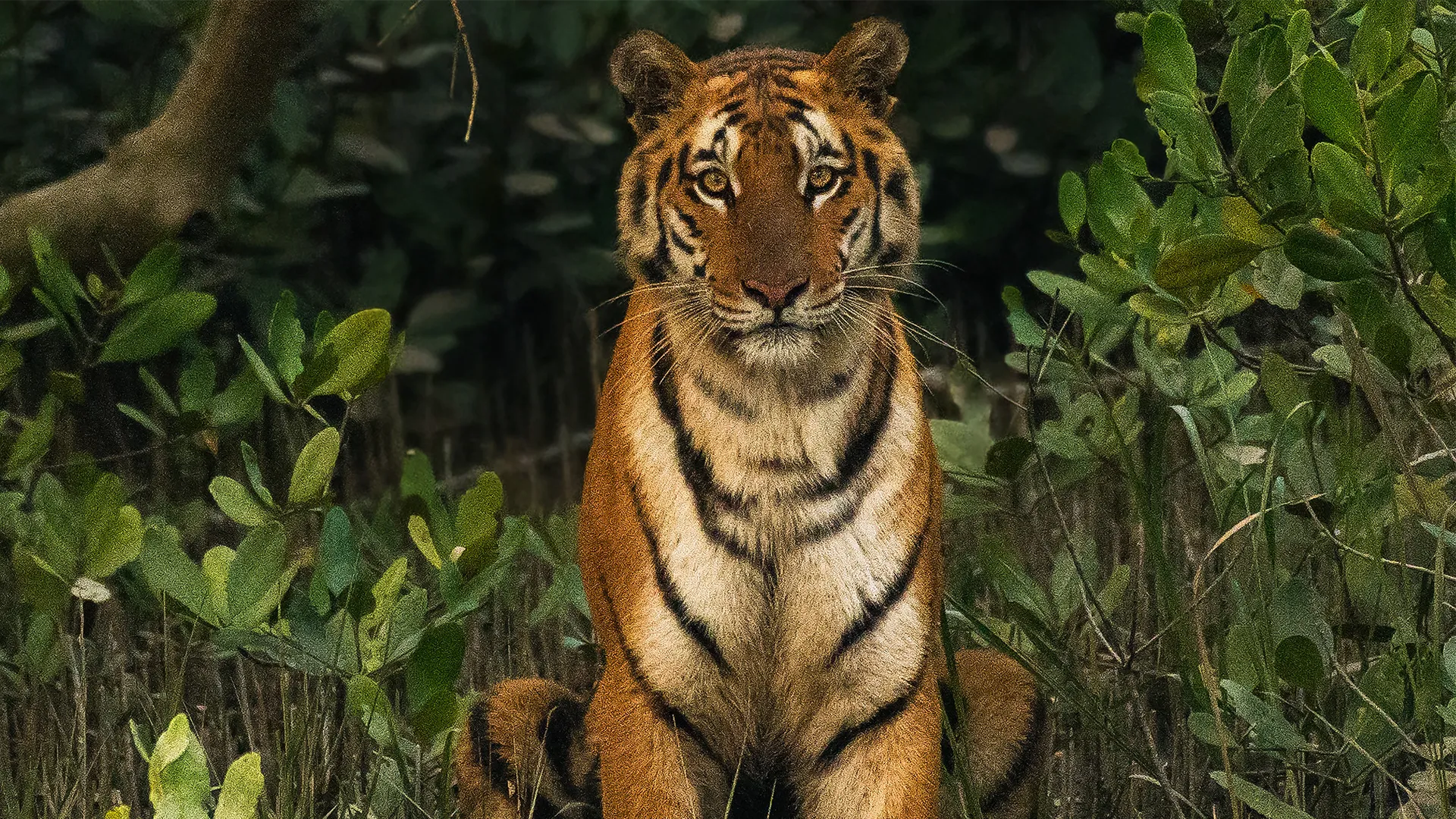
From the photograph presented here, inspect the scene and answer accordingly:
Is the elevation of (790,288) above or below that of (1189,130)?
below

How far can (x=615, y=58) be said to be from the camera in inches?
108

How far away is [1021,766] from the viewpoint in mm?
2947

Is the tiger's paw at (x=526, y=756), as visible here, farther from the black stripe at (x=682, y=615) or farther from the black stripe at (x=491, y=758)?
the black stripe at (x=682, y=615)

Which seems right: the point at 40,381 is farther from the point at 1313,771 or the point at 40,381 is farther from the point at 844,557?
the point at 1313,771

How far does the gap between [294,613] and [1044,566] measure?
1994mm

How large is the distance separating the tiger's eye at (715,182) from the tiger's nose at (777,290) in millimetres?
180

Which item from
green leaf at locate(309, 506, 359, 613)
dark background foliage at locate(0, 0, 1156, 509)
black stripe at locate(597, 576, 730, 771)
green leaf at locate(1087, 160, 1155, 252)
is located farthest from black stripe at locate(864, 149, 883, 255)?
dark background foliage at locate(0, 0, 1156, 509)

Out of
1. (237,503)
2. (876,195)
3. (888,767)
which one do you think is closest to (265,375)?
(237,503)

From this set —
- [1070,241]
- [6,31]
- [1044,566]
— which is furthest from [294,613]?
[6,31]

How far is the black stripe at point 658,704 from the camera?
2.64m

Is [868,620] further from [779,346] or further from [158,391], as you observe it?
[158,391]

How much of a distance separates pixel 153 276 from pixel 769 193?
1.17m

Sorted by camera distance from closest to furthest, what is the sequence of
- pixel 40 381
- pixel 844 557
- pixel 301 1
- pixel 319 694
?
pixel 844 557 < pixel 319 694 < pixel 301 1 < pixel 40 381

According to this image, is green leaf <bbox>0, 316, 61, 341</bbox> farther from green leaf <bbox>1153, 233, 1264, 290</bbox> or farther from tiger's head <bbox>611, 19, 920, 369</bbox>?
green leaf <bbox>1153, 233, 1264, 290</bbox>
